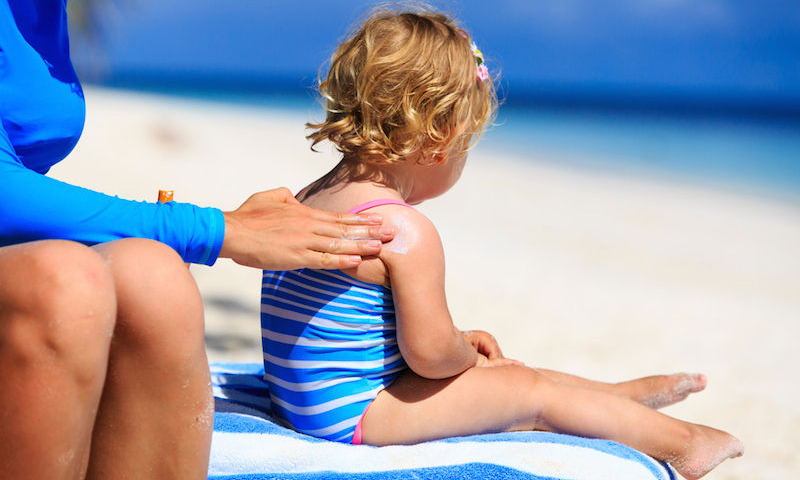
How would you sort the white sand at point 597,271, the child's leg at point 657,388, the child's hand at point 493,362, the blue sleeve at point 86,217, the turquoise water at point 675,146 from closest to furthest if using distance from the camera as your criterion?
1. the blue sleeve at point 86,217
2. the child's hand at point 493,362
3. the child's leg at point 657,388
4. the white sand at point 597,271
5. the turquoise water at point 675,146

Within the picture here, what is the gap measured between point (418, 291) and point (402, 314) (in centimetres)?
8

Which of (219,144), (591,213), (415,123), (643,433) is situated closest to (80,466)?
(415,123)

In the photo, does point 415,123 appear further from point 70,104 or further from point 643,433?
point 643,433

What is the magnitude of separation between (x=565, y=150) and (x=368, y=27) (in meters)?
15.7

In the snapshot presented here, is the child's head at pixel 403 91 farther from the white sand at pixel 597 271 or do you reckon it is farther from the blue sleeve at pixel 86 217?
the white sand at pixel 597 271

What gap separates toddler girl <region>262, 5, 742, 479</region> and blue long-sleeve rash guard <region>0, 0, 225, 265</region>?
0.53 meters

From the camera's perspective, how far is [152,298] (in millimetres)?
1348

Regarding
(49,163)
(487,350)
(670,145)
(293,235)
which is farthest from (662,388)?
(670,145)

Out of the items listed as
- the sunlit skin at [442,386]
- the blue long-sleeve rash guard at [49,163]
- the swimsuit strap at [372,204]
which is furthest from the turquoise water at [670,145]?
the blue long-sleeve rash guard at [49,163]

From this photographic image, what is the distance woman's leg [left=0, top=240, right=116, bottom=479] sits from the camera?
4.05 feet

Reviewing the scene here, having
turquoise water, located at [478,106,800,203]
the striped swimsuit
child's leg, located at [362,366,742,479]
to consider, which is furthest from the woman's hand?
turquoise water, located at [478,106,800,203]

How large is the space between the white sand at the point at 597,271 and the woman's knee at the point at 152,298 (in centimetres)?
263

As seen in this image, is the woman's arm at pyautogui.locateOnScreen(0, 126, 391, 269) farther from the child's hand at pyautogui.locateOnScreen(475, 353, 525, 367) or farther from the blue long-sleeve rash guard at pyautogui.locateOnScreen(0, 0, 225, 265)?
the child's hand at pyautogui.locateOnScreen(475, 353, 525, 367)

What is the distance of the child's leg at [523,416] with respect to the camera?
2.14 meters
